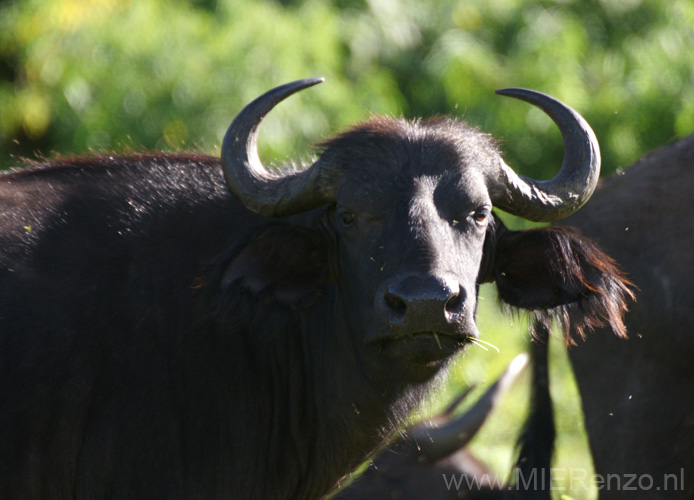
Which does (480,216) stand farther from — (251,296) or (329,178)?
(251,296)

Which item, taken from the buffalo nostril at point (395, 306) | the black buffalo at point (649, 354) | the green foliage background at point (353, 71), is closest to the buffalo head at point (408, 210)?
the buffalo nostril at point (395, 306)

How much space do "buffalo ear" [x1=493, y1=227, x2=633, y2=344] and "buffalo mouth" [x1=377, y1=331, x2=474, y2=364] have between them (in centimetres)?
73

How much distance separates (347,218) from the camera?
399 centimetres

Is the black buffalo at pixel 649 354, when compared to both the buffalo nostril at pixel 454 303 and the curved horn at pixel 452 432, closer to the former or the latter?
the curved horn at pixel 452 432

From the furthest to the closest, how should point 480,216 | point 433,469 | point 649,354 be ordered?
point 433,469, point 649,354, point 480,216

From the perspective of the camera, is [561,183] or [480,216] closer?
[480,216]

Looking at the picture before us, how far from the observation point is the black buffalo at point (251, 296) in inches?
155

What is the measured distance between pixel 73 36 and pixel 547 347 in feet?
25.1

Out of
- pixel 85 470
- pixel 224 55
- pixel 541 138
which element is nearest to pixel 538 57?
pixel 541 138

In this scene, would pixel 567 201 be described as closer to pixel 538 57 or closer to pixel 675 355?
pixel 675 355

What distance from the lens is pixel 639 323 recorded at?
16.2 feet

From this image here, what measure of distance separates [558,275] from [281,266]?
127 centimetres

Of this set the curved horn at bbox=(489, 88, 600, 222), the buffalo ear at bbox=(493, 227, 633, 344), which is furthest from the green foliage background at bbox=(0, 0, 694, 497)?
the curved horn at bbox=(489, 88, 600, 222)

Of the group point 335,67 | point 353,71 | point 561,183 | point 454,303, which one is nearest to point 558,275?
point 561,183
